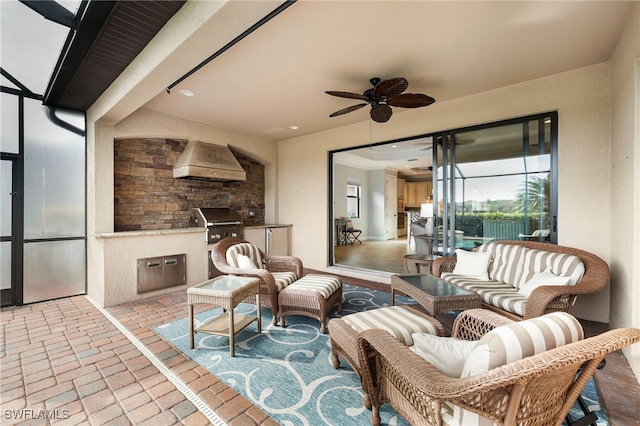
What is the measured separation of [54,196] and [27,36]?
6.76ft

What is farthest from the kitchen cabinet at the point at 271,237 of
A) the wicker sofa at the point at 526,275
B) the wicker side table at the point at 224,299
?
the wicker sofa at the point at 526,275

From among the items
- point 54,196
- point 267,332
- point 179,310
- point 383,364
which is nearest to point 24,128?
point 54,196

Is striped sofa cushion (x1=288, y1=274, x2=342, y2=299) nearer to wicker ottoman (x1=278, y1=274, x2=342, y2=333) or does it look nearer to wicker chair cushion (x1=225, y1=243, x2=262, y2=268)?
wicker ottoman (x1=278, y1=274, x2=342, y2=333)

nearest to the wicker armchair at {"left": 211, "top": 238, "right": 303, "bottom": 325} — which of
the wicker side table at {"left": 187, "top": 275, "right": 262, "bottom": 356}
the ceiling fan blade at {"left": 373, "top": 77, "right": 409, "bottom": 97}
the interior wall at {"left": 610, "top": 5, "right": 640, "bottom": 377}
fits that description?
the wicker side table at {"left": 187, "top": 275, "right": 262, "bottom": 356}

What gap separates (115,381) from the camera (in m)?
2.03

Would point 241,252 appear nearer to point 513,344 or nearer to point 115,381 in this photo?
point 115,381

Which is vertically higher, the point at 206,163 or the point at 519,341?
the point at 206,163

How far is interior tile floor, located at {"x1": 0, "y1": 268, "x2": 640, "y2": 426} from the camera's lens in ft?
5.54

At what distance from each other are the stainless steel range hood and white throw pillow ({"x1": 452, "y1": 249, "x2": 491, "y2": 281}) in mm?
3956

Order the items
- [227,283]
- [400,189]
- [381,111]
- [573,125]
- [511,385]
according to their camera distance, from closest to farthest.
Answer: [511,385] < [227,283] < [573,125] < [381,111] < [400,189]

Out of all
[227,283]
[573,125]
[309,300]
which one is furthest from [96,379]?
[573,125]

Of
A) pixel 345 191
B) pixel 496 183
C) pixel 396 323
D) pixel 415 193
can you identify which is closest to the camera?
pixel 396 323

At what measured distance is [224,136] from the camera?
5312 mm

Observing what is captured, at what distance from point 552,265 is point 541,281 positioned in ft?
1.19
